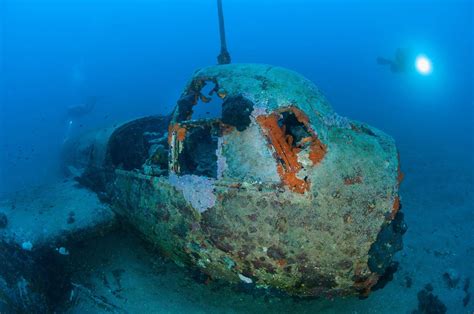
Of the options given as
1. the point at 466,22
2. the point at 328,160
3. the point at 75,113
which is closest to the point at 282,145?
the point at 328,160

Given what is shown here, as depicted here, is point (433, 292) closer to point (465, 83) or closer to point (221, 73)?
point (221, 73)

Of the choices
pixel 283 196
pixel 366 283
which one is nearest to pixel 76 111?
pixel 283 196

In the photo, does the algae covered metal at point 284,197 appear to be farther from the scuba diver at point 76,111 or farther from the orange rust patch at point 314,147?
the scuba diver at point 76,111

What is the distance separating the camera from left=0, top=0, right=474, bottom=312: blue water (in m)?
14.4

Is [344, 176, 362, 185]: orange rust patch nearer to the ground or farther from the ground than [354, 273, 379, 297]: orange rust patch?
farther from the ground

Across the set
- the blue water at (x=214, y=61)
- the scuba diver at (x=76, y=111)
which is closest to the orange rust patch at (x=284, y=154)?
the blue water at (x=214, y=61)

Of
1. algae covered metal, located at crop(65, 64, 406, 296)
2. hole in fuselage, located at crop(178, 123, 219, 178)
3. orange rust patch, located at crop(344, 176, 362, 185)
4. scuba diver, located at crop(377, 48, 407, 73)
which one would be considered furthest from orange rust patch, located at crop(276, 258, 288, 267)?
scuba diver, located at crop(377, 48, 407, 73)

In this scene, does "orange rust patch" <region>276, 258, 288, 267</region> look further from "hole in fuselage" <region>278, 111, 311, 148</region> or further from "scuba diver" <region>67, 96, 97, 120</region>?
"scuba diver" <region>67, 96, 97, 120</region>

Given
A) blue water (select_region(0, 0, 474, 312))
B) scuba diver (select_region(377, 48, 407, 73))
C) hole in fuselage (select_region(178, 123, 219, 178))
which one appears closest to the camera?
hole in fuselage (select_region(178, 123, 219, 178))

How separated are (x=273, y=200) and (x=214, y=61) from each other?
3918cm

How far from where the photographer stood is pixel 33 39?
171 feet

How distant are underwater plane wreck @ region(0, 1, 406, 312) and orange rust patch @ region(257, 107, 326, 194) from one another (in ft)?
0.04

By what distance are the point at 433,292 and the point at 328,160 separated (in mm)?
3061

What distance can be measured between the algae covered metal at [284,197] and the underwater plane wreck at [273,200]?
0.01 metres
